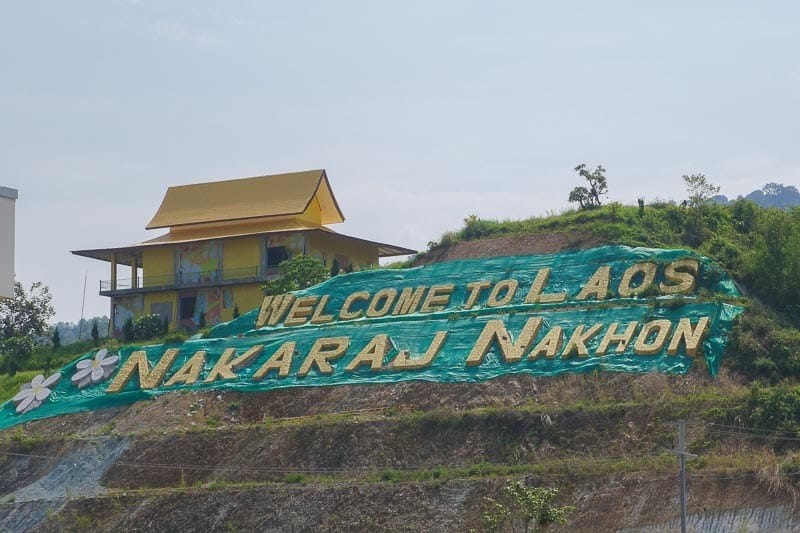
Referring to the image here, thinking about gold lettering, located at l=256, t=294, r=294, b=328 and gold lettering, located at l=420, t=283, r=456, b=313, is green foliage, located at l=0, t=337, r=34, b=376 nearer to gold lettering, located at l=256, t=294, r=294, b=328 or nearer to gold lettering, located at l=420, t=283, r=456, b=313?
gold lettering, located at l=256, t=294, r=294, b=328

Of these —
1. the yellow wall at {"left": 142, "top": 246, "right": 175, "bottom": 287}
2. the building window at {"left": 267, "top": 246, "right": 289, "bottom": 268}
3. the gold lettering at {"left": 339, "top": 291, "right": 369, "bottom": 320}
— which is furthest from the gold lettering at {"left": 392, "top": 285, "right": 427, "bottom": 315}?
the yellow wall at {"left": 142, "top": 246, "right": 175, "bottom": 287}

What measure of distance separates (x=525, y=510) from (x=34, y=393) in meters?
25.4

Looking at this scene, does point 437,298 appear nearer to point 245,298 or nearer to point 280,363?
point 280,363

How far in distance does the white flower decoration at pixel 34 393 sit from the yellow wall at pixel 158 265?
41.1 ft

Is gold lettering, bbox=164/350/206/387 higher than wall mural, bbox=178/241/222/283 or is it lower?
lower

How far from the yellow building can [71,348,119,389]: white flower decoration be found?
8.97 metres

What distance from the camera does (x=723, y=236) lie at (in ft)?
192

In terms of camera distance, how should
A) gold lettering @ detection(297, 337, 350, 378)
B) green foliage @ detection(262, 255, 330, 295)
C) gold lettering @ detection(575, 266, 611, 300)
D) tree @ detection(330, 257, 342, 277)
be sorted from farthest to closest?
tree @ detection(330, 257, 342, 277)
green foliage @ detection(262, 255, 330, 295)
gold lettering @ detection(297, 337, 350, 378)
gold lettering @ detection(575, 266, 611, 300)

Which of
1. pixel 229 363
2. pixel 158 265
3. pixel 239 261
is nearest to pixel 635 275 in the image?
pixel 229 363

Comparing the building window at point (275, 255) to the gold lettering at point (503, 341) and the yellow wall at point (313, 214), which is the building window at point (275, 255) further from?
the gold lettering at point (503, 341)

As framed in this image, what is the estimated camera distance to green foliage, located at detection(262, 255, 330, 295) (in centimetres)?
6225

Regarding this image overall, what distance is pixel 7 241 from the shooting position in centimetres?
2709

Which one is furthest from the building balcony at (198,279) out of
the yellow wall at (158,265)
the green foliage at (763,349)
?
the green foliage at (763,349)

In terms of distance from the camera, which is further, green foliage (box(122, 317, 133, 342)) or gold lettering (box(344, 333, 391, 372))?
green foliage (box(122, 317, 133, 342))
